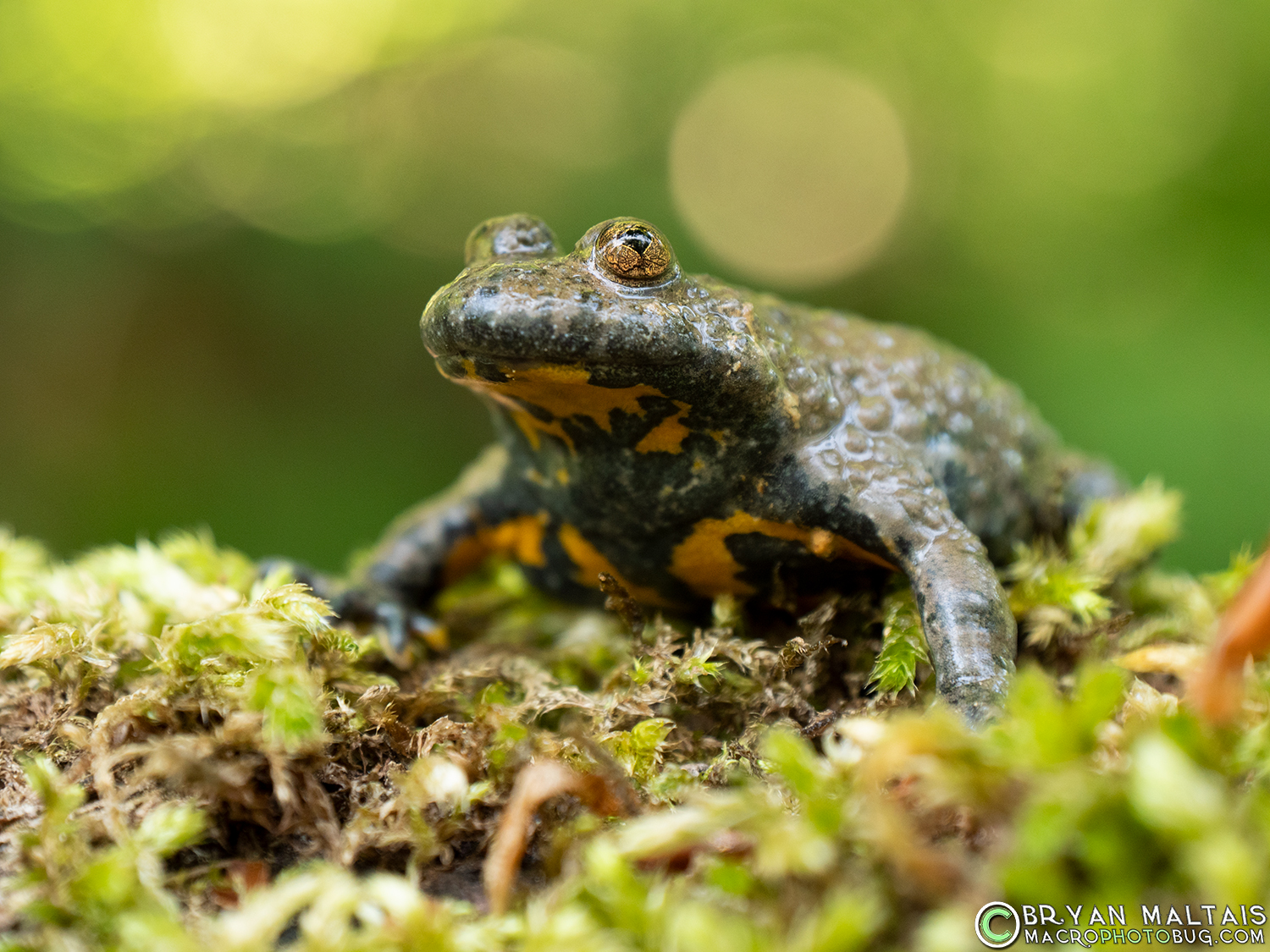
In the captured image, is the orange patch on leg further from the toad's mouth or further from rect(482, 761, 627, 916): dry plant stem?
rect(482, 761, 627, 916): dry plant stem

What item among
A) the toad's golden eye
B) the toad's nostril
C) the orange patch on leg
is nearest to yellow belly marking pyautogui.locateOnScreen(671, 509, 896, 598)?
Answer: the orange patch on leg

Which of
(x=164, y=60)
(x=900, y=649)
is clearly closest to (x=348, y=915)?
(x=900, y=649)

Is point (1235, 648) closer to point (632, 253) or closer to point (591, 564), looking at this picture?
point (632, 253)

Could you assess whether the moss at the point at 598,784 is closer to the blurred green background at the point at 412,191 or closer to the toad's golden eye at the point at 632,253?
the toad's golden eye at the point at 632,253

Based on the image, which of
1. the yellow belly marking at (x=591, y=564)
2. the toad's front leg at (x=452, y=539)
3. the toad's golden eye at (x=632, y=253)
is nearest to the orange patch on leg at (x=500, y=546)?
the toad's front leg at (x=452, y=539)

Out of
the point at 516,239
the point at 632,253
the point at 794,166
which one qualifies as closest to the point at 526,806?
the point at 632,253

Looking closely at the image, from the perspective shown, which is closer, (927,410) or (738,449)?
(738,449)
